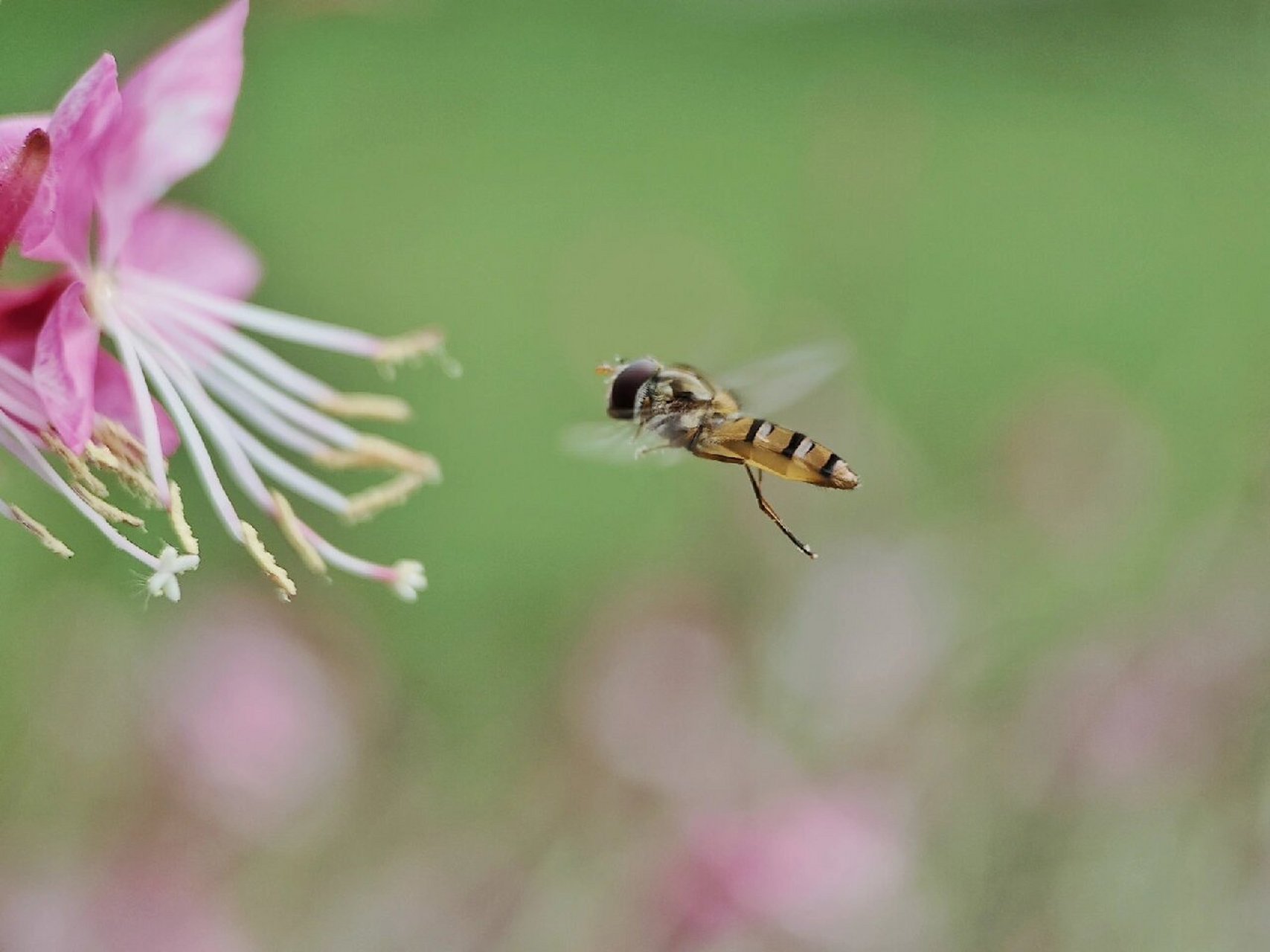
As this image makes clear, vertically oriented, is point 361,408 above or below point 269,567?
above

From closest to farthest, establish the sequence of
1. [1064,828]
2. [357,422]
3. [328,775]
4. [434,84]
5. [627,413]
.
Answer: [627,413], [1064,828], [328,775], [357,422], [434,84]

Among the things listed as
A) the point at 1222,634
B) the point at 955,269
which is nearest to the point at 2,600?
the point at 1222,634

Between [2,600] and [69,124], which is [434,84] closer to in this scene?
[2,600]

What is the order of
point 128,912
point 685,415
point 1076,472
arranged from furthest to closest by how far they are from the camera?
point 1076,472 < point 128,912 < point 685,415

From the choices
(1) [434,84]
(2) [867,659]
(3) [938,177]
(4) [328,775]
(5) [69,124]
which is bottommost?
(4) [328,775]

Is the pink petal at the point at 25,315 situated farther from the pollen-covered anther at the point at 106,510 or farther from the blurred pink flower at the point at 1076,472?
the blurred pink flower at the point at 1076,472

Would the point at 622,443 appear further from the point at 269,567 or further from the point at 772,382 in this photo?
the point at 269,567

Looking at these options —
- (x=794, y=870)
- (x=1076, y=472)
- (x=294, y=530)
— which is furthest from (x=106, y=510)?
(x=1076, y=472)

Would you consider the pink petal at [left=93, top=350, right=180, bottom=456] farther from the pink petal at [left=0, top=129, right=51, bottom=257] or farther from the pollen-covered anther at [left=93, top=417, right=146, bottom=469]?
the pink petal at [left=0, top=129, right=51, bottom=257]
